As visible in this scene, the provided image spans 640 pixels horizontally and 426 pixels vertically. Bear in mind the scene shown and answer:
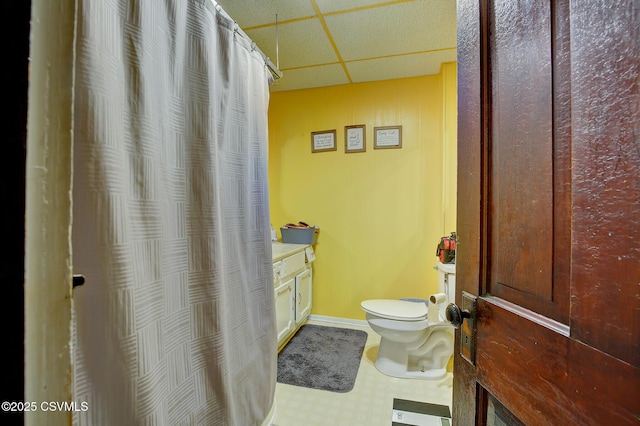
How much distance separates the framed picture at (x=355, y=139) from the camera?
8.42 ft

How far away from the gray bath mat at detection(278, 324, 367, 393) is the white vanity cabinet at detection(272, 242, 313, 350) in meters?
0.13

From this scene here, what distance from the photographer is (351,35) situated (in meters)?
1.87

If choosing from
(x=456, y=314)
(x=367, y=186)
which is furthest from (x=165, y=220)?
(x=367, y=186)

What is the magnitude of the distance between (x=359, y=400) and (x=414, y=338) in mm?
532

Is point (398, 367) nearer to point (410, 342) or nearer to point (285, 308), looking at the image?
point (410, 342)

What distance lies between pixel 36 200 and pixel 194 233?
2.07 ft

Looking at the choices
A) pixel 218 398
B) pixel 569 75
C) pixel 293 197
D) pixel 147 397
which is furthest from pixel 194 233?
pixel 293 197

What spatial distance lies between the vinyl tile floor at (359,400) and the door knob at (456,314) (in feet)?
3.74

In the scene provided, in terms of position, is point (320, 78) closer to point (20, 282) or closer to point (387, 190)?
point (387, 190)

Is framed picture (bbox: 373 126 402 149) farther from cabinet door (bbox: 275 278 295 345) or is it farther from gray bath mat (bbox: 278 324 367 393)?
gray bath mat (bbox: 278 324 367 393)

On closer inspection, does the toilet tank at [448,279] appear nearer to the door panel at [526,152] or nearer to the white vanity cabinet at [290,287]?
the white vanity cabinet at [290,287]

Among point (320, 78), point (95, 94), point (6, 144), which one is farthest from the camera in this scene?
point (320, 78)

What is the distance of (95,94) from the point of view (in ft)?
1.95

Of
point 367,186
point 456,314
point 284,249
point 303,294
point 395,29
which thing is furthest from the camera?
point 367,186
